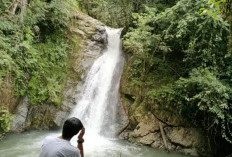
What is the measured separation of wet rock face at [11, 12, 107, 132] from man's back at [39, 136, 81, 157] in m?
7.08

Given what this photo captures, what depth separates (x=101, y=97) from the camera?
34.7ft

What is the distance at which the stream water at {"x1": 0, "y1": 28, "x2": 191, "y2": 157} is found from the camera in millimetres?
7559

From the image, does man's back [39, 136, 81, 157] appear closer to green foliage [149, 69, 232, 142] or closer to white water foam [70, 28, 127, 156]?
white water foam [70, 28, 127, 156]

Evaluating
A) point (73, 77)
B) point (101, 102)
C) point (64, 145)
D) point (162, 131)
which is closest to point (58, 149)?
point (64, 145)

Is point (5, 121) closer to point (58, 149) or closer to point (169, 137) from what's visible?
point (169, 137)

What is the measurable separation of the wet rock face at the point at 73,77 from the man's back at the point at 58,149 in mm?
7081

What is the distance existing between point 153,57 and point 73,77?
3717 mm

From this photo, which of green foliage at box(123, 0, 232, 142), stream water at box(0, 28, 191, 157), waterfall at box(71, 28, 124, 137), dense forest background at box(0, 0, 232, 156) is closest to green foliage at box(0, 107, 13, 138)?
dense forest background at box(0, 0, 232, 156)

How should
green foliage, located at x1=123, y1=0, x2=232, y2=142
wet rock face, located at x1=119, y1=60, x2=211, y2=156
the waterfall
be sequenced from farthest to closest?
the waterfall, wet rock face, located at x1=119, y1=60, x2=211, y2=156, green foliage, located at x1=123, y1=0, x2=232, y2=142

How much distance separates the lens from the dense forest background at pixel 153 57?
25.0 feet

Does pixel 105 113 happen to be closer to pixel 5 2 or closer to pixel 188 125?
pixel 188 125

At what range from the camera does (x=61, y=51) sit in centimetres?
1101

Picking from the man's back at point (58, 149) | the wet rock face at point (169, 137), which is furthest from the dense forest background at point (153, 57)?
the man's back at point (58, 149)

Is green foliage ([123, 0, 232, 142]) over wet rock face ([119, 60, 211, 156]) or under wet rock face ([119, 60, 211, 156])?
over
